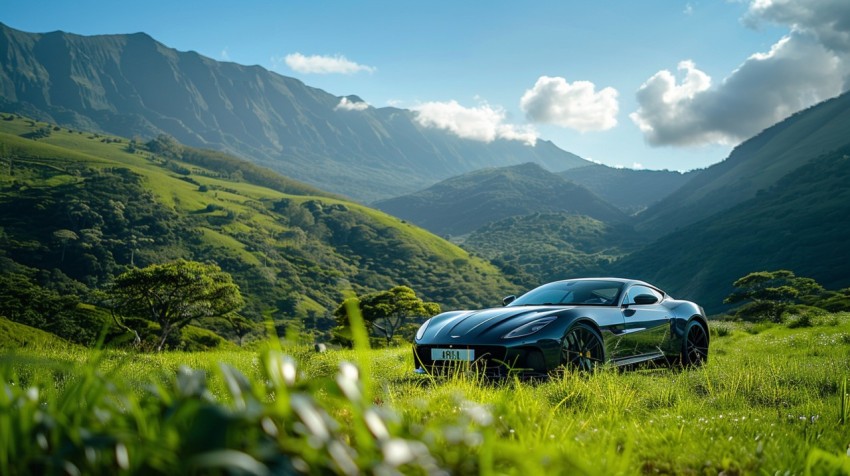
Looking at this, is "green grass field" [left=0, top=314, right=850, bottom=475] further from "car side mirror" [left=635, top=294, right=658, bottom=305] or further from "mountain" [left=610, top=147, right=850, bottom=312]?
"mountain" [left=610, top=147, right=850, bottom=312]

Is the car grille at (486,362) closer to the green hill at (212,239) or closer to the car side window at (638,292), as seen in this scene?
the car side window at (638,292)

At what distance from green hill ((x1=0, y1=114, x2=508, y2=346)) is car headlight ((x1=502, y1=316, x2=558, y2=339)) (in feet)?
281

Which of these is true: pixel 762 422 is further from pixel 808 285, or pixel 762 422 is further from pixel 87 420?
pixel 808 285

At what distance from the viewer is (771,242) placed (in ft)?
471

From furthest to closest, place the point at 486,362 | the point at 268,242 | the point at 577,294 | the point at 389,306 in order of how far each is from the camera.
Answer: the point at 268,242 → the point at 389,306 → the point at 577,294 → the point at 486,362

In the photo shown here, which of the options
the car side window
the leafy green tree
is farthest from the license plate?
the leafy green tree

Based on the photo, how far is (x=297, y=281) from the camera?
118375mm

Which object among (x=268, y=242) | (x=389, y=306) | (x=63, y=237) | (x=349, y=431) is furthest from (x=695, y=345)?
(x=268, y=242)

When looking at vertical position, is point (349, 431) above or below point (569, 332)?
above

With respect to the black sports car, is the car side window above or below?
above

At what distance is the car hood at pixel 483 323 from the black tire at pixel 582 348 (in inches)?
13.2

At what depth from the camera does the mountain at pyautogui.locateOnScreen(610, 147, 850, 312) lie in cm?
12562

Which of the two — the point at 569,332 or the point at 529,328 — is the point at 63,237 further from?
the point at 569,332

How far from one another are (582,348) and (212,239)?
410 feet
